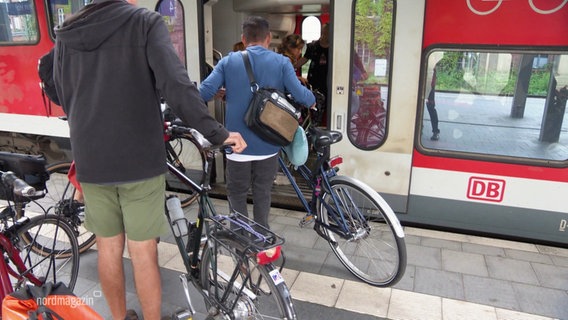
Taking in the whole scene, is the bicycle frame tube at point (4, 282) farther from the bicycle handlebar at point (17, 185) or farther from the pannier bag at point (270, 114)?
the pannier bag at point (270, 114)

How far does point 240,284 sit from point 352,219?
4.00ft

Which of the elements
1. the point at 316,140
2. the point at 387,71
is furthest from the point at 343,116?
the point at 316,140

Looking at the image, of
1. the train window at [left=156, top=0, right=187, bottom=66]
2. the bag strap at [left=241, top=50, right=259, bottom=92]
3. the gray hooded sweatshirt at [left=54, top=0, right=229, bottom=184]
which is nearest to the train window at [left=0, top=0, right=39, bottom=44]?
the train window at [left=156, top=0, right=187, bottom=66]

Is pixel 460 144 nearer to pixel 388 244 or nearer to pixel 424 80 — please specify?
pixel 424 80

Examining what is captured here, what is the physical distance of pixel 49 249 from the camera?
115 inches

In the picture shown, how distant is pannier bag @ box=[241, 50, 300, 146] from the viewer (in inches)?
103

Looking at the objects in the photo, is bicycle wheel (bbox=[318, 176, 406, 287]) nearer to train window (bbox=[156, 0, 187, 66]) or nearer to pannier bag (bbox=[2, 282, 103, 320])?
pannier bag (bbox=[2, 282, 103, 320])

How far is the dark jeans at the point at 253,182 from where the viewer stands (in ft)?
9.39

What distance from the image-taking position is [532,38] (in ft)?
9.93

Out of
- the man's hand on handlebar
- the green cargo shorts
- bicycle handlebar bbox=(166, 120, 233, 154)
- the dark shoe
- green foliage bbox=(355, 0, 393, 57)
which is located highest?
green foliage bbox=(355, 0, 393, 57)

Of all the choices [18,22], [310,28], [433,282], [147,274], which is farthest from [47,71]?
[310,28]

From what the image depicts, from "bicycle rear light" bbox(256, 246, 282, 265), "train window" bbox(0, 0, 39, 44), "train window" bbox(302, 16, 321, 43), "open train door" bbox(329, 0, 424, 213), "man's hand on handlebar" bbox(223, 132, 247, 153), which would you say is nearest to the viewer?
"bicycle rear light" bbox(256, 246, 282, 265)

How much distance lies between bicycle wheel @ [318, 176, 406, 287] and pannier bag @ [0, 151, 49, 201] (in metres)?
1.83

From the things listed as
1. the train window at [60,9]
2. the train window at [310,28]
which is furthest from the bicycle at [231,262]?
the train window at [310,28]
